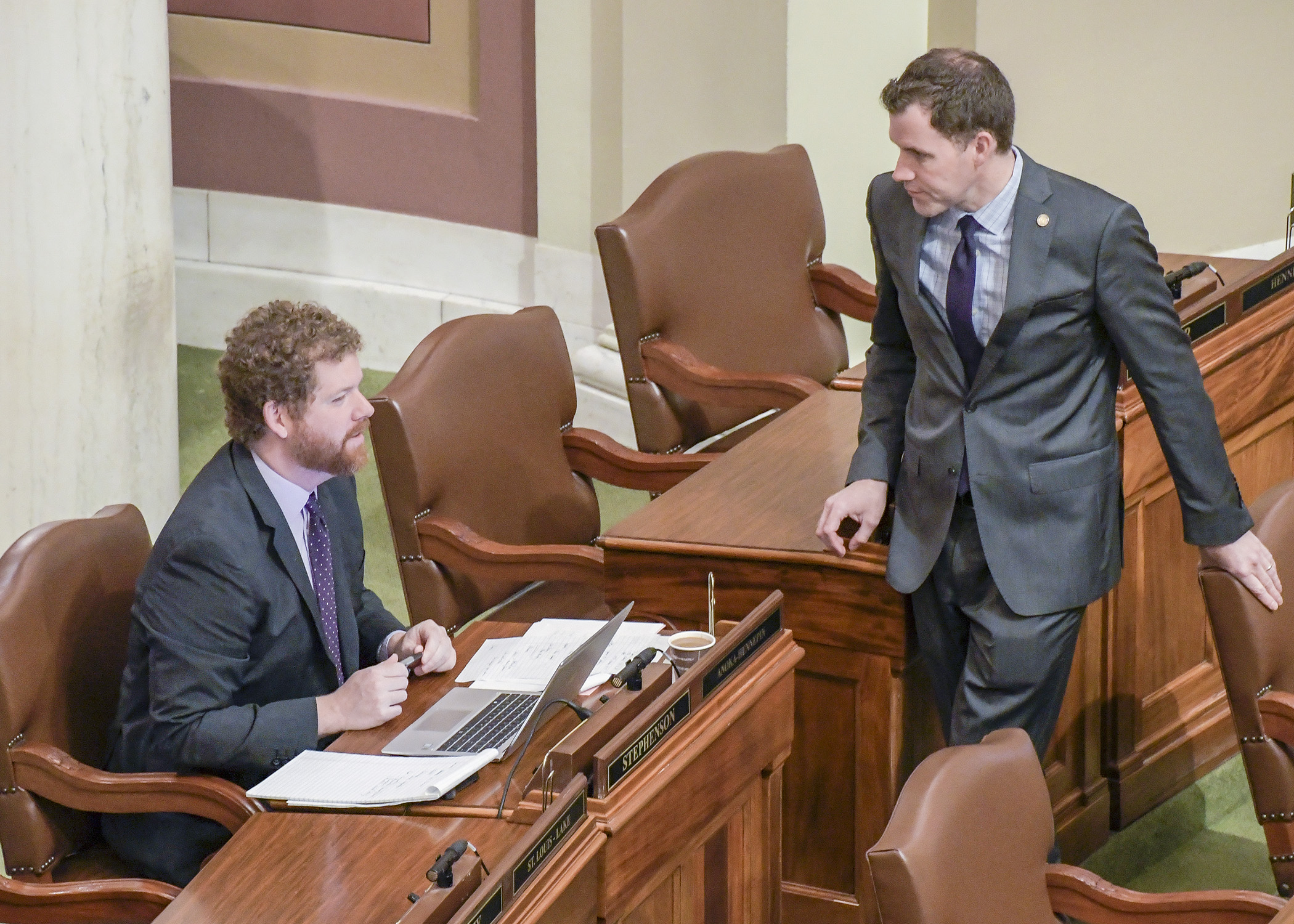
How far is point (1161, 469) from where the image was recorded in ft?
9.73

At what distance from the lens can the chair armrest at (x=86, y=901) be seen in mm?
2156

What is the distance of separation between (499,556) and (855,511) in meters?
0.67

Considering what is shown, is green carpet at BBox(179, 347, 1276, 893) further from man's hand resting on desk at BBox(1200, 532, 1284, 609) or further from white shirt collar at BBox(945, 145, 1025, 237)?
white shirt collar at BBox(945, 145, 1025, 237)

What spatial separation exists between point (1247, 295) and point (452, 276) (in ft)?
9.48

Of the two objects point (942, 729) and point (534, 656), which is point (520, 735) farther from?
point (942, 729)

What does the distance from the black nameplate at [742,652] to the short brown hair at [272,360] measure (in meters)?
0.69

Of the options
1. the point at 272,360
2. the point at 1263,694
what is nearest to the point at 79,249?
the point at 272,360

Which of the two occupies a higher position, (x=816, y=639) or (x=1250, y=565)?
(x=1250, y=565)

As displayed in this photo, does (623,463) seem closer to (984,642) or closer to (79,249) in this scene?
(984,642)

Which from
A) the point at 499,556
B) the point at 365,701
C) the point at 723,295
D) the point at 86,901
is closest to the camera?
the point at 86,901

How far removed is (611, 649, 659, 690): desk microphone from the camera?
206 centimetres

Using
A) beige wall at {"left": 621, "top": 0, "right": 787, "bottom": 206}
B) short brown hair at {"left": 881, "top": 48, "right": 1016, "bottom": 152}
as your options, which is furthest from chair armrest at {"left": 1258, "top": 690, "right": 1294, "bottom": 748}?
beige wall at {"left": 621, "top": 0, "right": 787, "bottom": 206}

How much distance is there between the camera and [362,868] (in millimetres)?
1910

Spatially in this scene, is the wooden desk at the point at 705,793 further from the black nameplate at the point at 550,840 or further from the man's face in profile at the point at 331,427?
the man's face in profile at the point at 331,427
